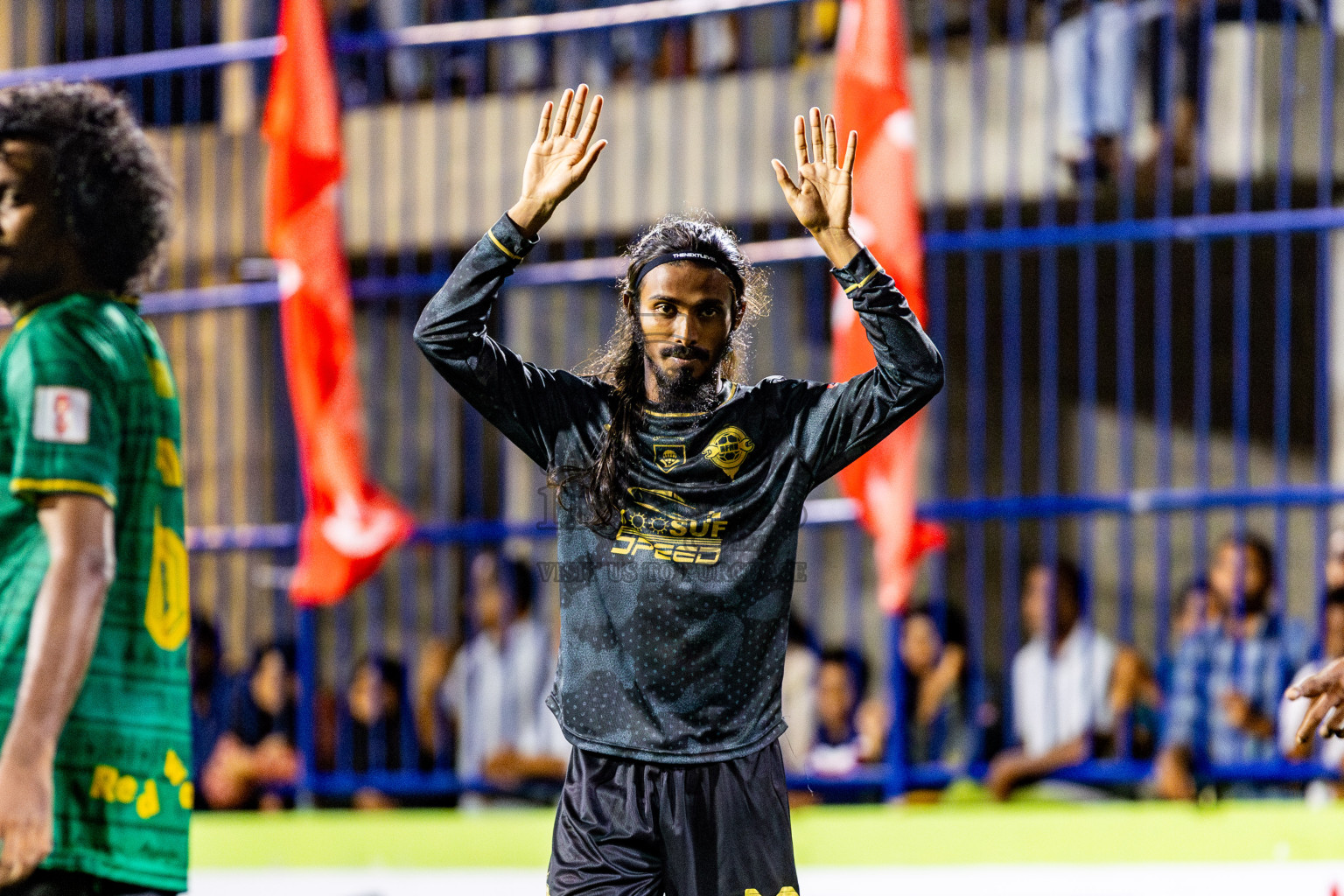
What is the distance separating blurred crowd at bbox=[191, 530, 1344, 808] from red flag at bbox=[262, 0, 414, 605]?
542 millimetres

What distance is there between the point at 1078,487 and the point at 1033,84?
6.49ft

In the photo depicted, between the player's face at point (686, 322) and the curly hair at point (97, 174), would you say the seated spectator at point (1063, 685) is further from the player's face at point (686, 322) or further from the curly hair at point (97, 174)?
the curly hair at point (97, 174)

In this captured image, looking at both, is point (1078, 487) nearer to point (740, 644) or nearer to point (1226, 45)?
point (1226, 45)

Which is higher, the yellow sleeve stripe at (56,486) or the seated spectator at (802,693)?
the yellow sleeve stripe at (56,486)

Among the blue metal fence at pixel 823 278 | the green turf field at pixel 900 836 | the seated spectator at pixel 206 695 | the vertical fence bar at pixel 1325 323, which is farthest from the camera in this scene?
the seated spectator at pixel 206 695

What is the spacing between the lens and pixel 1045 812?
4.09 m

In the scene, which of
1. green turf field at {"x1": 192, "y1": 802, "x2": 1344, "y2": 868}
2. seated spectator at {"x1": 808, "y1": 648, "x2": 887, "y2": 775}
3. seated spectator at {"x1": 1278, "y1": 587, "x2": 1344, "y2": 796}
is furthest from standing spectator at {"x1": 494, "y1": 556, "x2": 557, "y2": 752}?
seated spectator at {"x1": 1278, "y1": 587, "x2": 1344, "y2": 796}

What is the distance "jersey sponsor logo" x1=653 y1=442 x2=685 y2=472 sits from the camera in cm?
269

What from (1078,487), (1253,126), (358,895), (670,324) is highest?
(1253,126)

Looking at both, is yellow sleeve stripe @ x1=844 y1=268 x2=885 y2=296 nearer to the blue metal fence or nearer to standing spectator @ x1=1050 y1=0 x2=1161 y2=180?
the blue metal fence

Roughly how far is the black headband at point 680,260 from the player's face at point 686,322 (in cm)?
1

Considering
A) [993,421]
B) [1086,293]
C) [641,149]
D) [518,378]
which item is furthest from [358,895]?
[993,421]

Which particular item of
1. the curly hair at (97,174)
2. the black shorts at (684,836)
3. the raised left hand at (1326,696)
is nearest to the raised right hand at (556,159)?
the curly hair at (97,174)

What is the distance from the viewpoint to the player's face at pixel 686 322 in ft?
8.72
